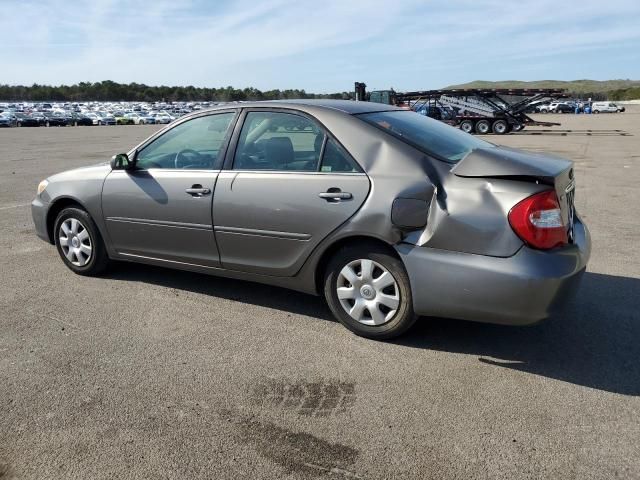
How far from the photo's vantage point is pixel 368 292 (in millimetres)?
3846

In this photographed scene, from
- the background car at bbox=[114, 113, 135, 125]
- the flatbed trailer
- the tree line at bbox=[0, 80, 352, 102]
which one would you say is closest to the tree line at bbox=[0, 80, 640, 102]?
the tree line at bbox=[0, 80, 352, 102]

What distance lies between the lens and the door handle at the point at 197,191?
436cm

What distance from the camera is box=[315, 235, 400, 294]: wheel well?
148 inches

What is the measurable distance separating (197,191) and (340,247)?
4.15 ft

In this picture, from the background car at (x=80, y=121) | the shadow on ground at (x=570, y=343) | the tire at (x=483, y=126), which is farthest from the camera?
the background car at (x=80, y=121)

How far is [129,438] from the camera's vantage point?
2842mm

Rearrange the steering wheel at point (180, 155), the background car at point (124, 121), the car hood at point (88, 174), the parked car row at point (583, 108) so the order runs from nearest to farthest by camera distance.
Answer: the steering wheel at point (180, 155)
the car hood at point (88, 174)
the background car at point (124, 121)
the parked car row at point (583, 108)

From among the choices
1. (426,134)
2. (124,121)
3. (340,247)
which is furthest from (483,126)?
(124,121)

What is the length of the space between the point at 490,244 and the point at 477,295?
32 centimetres

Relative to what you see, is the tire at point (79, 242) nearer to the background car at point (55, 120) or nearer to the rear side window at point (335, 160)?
the rear side window at point (335, 160)

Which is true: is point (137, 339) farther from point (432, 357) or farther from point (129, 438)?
point (432, 357)

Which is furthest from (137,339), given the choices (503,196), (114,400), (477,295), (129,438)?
(503,196)

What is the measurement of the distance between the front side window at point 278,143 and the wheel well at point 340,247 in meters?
0.57

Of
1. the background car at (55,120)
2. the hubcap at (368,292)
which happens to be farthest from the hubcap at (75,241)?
the background car at (55,120)
